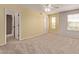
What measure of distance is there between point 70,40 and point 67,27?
0.89 feet

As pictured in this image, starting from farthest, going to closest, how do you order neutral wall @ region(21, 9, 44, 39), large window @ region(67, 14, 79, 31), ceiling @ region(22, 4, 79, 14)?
neutral wall @ region(21, 9, 44, 39) → large window @ region(67, 14, 79, 31) → ceiling @ region(22, 4, 79, 14)

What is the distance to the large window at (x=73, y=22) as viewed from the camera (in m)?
2.40

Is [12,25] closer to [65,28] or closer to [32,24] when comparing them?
[32,24]

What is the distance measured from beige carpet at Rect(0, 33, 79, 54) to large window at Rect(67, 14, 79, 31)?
0.74ft

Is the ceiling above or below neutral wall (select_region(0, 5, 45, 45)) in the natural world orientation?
above

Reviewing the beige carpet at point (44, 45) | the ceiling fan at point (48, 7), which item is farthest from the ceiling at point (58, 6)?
the beige carpet at point (44, 45)

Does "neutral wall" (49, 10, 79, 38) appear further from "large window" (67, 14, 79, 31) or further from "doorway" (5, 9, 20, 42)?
"doorway" (5, 9, 20, 42)

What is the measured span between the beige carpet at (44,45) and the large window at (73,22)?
8.9 inches

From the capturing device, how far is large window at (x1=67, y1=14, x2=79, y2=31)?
94.4 inches

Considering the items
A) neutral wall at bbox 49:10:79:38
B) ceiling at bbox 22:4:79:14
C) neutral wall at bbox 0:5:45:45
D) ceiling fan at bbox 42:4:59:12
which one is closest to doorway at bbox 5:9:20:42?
neutral wall at bbox 0:5:45:45
